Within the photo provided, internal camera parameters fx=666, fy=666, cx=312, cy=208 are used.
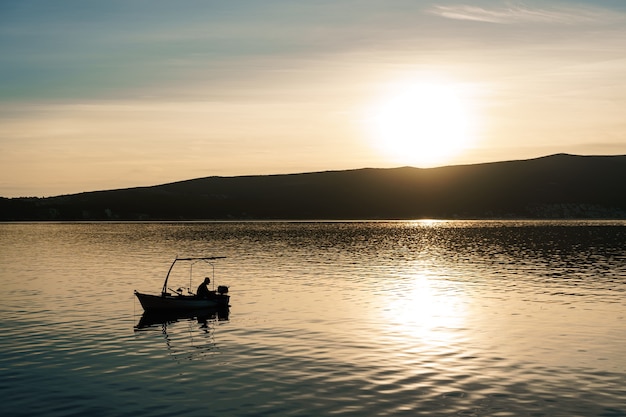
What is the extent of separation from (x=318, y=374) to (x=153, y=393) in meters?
8.66

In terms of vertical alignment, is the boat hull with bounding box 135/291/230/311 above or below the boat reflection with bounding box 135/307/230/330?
above

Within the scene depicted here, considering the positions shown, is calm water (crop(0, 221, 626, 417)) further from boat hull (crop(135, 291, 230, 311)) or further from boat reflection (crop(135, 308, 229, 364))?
boat hull (crop(135, 291, 230, 311))

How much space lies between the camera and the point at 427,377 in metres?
34.4

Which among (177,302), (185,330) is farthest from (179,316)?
(185,330)

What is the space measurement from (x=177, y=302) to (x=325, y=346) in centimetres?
2098

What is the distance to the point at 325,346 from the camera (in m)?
42.9

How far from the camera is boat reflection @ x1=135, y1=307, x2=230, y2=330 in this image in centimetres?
5388

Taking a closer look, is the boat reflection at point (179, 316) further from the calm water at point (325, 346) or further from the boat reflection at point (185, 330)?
the calm water at point (325, 346)

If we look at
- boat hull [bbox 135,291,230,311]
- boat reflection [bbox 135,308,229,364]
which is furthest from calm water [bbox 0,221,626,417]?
boat hull [bbox 135,291,230,311]

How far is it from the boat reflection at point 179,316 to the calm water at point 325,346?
737 millimetres

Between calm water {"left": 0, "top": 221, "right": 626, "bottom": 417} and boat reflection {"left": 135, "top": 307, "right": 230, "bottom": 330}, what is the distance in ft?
2.42

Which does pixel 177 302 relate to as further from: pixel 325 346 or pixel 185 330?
pixel 325 346

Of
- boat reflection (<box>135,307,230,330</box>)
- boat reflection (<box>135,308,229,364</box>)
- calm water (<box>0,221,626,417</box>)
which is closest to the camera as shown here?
calm water (<box>0,221,626,417</box>)

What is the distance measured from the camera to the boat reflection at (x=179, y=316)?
53884mm
